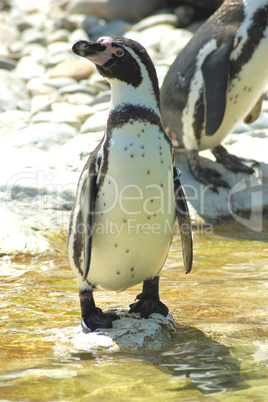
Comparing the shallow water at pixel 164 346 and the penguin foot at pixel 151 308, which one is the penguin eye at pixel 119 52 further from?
the shallow water at pixel 164 346

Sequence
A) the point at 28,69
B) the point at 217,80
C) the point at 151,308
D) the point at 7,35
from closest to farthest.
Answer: the point at 151,308 → the point at 217,80 → the point at 28,69 → the point at 7,35

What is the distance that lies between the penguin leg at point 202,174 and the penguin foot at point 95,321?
304cm

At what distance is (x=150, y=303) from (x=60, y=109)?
6.48 m

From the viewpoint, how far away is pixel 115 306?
3.58m

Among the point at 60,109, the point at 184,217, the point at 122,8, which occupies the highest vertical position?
the point at 122,8

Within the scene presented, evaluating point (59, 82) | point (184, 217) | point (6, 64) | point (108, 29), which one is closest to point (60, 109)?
point (59, 82)

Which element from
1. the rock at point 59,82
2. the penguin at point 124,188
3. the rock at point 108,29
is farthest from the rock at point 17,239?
the rock at point 108,29

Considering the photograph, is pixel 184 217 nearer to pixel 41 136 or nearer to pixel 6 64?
pixel 41 136

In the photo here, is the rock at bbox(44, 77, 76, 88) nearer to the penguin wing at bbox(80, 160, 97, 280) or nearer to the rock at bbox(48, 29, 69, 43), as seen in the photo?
the rock at bbox(48, 29, 69, 43)

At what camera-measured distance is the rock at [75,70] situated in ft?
37.8

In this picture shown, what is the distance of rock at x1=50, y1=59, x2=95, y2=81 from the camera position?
37.8ft

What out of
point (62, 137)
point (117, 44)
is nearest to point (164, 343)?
point (117, 44)

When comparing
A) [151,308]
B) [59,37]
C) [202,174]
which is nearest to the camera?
[151,308]

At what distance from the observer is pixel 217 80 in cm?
558
